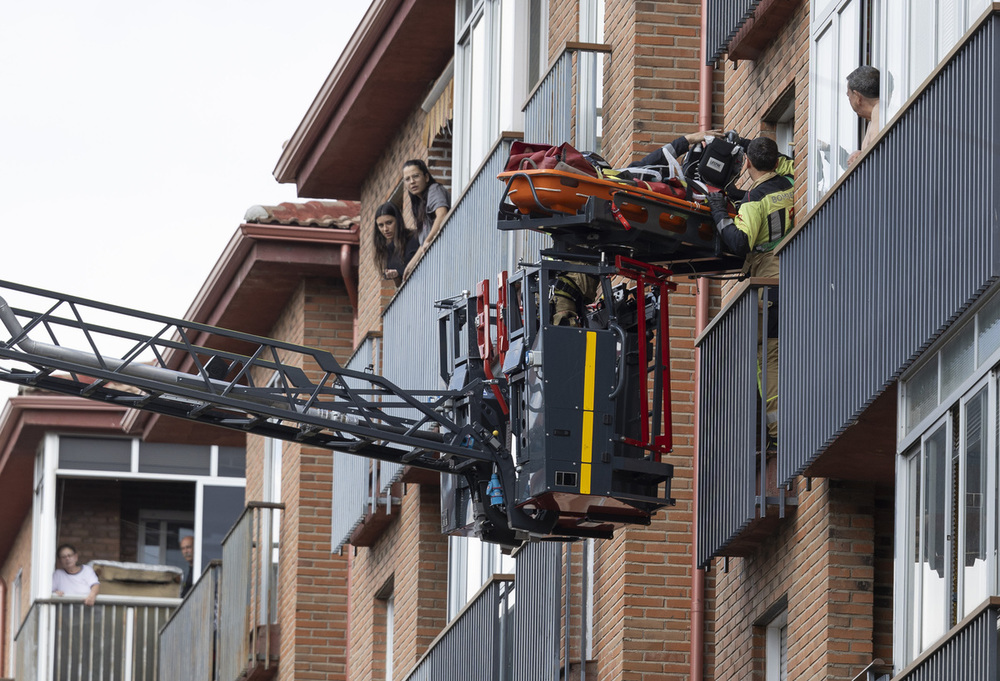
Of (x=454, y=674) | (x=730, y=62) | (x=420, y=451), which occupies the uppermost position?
(x=730, y=62)

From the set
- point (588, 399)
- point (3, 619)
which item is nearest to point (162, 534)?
point (3, 619)

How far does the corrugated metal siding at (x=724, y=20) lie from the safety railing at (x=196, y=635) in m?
13.3

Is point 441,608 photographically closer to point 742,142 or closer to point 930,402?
point 742,142

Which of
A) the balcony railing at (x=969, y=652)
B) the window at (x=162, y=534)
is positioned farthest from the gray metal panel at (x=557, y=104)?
the window at (x=162, y=534)

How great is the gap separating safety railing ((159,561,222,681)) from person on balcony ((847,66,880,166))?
52.3ft

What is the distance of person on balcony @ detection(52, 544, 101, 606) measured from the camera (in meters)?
36.3

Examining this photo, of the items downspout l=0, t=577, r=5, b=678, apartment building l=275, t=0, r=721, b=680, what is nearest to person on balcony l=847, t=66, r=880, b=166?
apartment building l=275, t=0, r=721, b=680

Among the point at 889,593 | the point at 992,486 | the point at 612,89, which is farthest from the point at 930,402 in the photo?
the point at 612,89

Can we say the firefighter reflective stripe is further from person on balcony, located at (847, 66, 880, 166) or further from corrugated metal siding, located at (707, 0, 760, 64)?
person on balcony, located at (847, 66, 880, 166)

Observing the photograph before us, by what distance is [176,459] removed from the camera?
38.6m

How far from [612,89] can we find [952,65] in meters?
7.02

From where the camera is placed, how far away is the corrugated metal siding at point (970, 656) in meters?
11.9

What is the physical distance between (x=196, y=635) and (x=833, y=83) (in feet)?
54.8

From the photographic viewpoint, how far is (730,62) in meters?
18.4
